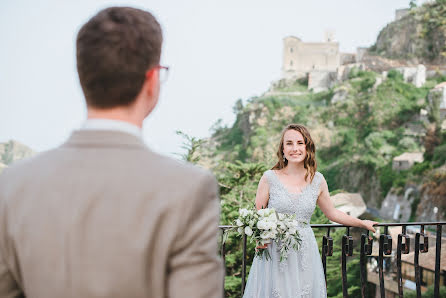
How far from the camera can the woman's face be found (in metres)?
3.31

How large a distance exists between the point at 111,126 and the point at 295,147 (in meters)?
2.49

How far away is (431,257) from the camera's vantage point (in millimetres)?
16234

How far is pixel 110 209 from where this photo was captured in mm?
884

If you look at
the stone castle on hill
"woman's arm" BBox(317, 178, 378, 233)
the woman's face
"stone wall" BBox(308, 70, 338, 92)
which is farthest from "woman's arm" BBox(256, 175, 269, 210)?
the stone castle on hill

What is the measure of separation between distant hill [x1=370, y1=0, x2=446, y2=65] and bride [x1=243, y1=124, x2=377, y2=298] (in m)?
48.7

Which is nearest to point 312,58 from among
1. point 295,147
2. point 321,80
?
point 321,80

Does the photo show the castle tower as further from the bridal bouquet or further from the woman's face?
the bridal bouquet

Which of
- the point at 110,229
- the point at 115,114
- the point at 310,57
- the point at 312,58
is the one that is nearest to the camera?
the point at 110,229

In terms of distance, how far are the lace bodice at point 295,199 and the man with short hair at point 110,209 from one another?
235 centimetres

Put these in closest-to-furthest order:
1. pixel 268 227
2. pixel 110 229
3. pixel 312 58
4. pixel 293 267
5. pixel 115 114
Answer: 1. pixel 110 229
2. pixel 115 114
3. pixel 268 227
4. pixel 293 267
5. pixel 312 58

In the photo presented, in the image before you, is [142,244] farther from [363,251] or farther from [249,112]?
[249,112]

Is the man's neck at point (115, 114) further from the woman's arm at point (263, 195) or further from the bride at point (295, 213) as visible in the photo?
the woman's arm at point (263, 195)

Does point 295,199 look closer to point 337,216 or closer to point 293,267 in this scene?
point 337,216

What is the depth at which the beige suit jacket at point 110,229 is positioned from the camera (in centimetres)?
88
